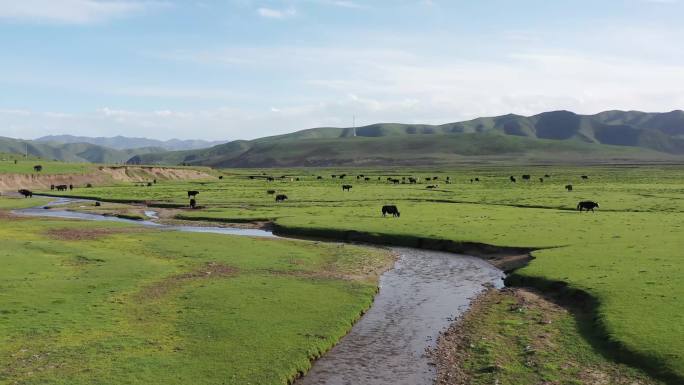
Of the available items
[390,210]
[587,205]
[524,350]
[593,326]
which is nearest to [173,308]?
[524,350]

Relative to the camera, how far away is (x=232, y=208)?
70.6 metres

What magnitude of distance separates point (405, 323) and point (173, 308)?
10272 millimetres

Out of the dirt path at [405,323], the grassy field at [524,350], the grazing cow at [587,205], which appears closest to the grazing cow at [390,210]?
the dirt path at [405,323]

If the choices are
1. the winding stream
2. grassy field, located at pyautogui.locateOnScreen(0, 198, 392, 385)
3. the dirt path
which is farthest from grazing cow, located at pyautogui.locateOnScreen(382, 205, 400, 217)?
the dirt path

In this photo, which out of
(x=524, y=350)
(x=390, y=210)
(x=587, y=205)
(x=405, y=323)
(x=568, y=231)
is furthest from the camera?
(x=587, y=205)

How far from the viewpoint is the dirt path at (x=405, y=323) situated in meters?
18.5

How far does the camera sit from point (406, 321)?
24328 millimetres

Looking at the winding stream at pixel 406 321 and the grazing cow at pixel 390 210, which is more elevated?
the grazing cow at pixel 390 210

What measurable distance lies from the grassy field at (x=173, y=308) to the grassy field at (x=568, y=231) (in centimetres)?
1000

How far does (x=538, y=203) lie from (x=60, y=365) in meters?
62.7

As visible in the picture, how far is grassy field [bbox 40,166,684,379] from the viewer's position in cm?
2147

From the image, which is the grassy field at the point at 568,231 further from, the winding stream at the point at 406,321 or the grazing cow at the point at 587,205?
the winding stream at the point at 406,321

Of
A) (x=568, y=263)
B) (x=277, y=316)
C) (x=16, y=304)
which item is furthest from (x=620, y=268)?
(x=16, y=304)

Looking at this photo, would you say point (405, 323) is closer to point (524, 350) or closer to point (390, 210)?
point (524, 350)
